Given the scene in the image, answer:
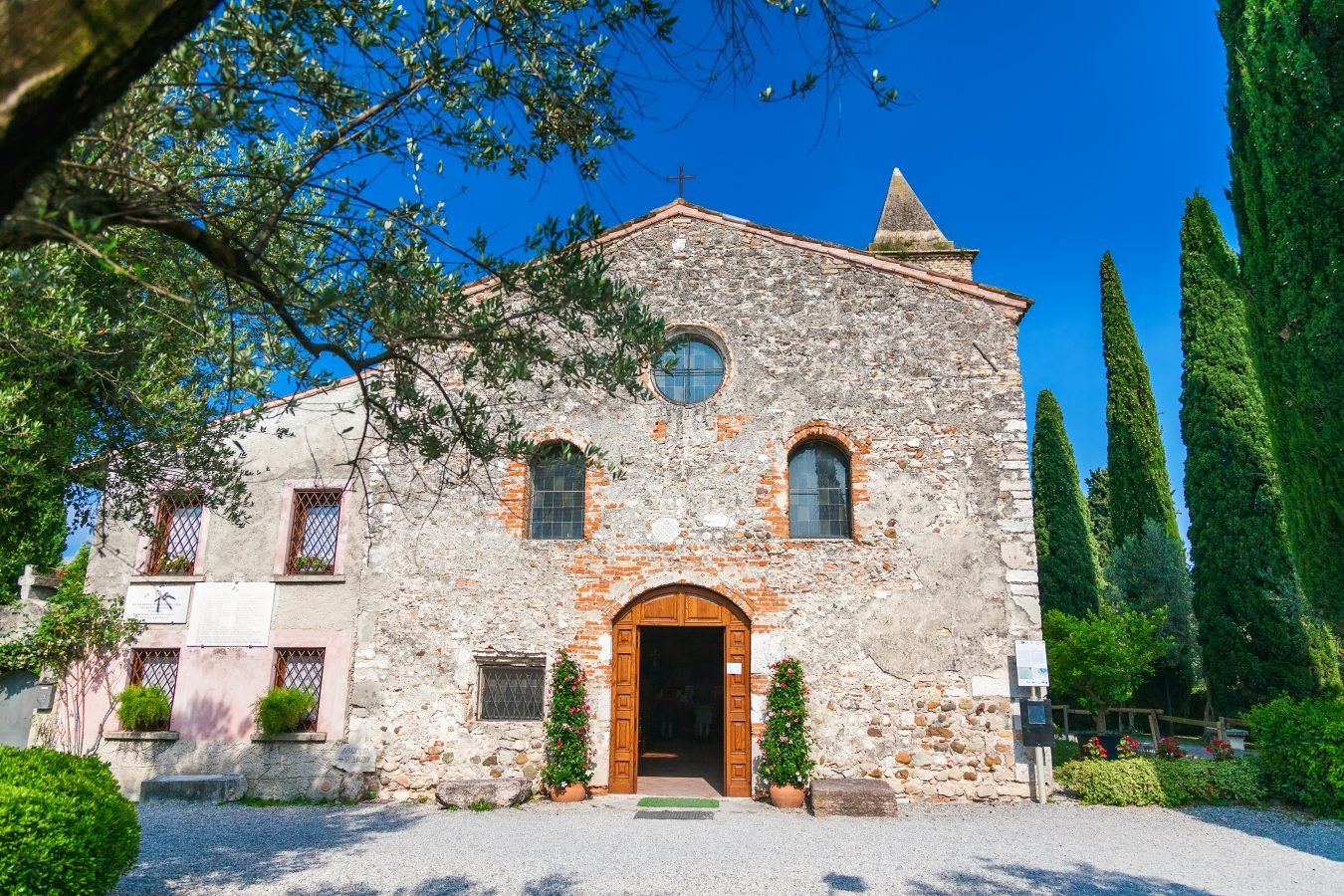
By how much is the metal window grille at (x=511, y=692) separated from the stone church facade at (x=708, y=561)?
4 cm

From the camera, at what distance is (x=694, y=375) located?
11742 mm

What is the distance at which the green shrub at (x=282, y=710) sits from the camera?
430 inches

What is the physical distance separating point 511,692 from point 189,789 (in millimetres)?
4289

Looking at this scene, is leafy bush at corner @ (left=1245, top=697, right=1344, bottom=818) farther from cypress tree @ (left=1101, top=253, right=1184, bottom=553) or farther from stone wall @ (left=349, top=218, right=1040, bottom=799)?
cypress tree @ (left=1101, top=253, right=1184, bottom=553)

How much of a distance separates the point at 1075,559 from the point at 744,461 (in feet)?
39.9

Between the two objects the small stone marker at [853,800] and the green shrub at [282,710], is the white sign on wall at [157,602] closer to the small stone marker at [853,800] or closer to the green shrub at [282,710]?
the green shrub at [282,710]

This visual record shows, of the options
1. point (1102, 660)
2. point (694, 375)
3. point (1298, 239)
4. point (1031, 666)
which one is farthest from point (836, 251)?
point (1102, 660)

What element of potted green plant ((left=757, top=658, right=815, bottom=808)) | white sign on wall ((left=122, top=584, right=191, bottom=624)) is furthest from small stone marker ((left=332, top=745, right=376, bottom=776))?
potted green plant ((left=757, top=658, right=815, bottom=808))

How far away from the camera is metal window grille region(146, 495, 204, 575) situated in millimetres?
11992

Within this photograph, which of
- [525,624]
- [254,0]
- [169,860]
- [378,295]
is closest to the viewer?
[254,0]

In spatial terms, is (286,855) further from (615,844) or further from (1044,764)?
(1044,764)

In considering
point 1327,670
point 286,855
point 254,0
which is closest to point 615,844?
point 286,855

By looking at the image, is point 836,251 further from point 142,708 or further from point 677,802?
point 142,708

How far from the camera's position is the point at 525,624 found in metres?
10.9
